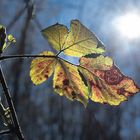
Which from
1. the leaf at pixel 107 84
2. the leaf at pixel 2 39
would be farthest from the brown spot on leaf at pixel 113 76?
the leaf at pixel 2 39

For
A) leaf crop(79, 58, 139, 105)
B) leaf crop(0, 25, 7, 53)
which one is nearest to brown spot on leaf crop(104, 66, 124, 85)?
leaf crop(79, 58, 139, 105)

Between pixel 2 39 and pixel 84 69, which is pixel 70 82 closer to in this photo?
pixel 84 69

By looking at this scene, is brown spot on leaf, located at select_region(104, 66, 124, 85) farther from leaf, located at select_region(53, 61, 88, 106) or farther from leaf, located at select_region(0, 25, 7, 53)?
leaf, located at select_region(0, 25, 7, 53)

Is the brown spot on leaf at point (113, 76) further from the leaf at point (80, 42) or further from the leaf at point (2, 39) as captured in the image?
the leaf at point (2, 39)

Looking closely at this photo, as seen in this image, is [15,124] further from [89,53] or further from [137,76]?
[137,76]

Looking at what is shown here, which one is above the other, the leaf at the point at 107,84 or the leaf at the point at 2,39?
the leaf at the point at 2,39

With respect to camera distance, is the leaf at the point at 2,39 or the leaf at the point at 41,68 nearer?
the leaf at the point at 2,39

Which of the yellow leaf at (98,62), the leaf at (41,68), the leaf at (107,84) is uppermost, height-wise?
the leaf at (41,68)

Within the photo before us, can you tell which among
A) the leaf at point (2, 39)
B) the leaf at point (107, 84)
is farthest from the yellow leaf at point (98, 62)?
the leaf at point (2, 39)
